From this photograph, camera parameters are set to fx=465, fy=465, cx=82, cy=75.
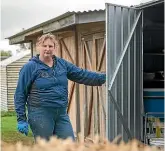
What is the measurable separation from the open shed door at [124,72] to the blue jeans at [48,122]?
81 cm

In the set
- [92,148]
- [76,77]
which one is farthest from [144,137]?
[92,148]

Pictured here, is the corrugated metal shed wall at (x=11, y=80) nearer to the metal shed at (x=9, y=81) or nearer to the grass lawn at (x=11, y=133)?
the metal shed at (x=9, y=81)

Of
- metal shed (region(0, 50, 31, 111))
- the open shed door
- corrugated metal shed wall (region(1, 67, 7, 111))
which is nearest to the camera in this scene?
the open shed door

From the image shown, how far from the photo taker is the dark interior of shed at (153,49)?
25.3ft

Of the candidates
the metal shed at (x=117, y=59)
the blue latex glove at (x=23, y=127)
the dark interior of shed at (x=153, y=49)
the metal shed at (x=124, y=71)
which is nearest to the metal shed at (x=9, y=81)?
the metal shed at (x=117, y=59)

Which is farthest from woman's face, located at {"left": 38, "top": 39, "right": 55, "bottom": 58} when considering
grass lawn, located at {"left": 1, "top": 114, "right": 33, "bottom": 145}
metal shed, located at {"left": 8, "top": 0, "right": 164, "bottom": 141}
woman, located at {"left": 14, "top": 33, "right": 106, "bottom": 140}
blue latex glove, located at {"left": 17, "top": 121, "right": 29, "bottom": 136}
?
grass lawn, located at {"left": 1, "top": 114, "right": 33, "bottom": 145}

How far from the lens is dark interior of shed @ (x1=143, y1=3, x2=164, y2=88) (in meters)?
7.71

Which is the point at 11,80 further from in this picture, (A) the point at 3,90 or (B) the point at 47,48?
(B) the point at 47,48

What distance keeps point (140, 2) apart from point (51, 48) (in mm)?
1738

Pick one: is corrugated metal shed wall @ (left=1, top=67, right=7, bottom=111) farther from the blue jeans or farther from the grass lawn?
the blue jeans

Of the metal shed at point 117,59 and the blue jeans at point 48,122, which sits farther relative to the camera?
the metal shed at point 117,59

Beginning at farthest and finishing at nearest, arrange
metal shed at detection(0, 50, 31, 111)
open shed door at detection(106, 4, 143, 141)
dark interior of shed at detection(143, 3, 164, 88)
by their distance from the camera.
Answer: metal shed at detection(0, 50, 31, 111), dark interior of shed at detection(143, 3, 164, 88), open shed door at detection(106, 4, 143, 141)

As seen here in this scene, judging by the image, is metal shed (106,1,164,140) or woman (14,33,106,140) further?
metal shed (106,1,164,140)

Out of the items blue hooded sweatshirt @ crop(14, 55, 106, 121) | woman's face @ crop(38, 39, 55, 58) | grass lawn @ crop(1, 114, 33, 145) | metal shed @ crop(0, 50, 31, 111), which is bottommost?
grass lawn @ crop(1, 114, 33, 145)
